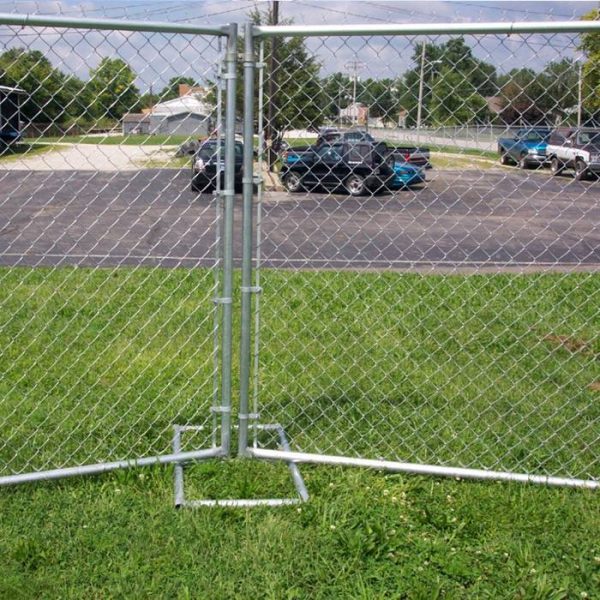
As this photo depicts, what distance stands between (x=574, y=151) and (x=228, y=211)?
63.5 inches

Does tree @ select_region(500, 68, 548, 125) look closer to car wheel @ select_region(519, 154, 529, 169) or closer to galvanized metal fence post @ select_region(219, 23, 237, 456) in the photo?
car wheel @ select_region(519, 154, 529, 169)

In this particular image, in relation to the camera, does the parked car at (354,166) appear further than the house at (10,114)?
Yes

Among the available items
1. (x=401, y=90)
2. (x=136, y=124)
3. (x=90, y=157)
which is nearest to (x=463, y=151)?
(x=401, y=90)

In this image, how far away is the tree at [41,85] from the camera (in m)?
3.15

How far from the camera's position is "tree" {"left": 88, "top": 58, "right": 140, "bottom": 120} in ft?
10.7

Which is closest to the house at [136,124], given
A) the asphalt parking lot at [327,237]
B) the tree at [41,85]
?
the tree at [41,85]

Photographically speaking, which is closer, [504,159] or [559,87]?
[559,87]

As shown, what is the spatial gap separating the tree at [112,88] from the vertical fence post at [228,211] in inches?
15.1

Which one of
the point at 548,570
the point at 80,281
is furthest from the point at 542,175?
the point at 80,281

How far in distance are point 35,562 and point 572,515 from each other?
215 cm

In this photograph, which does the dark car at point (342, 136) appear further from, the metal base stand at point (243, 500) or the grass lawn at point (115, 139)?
the metal base stand at point (243, 500)

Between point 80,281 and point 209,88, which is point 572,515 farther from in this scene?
point 80,281

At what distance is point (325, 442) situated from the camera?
13.7ft

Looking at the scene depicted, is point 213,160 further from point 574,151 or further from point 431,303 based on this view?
point 431,303
